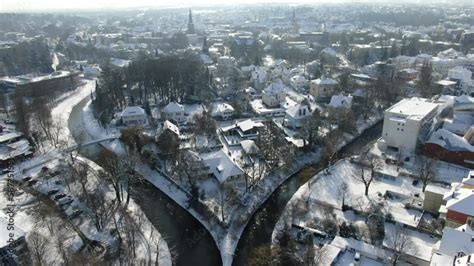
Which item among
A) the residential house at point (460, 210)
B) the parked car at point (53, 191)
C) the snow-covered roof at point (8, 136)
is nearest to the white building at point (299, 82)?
the residential house at point (460, 210)

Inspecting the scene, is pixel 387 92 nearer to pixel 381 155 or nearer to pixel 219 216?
pixel 381 155

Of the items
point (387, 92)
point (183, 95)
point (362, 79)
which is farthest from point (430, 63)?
point (183, 95)

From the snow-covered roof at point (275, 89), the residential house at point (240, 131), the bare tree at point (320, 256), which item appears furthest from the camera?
the snow-covered roof at point (275, 89)

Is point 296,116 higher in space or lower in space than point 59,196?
higher

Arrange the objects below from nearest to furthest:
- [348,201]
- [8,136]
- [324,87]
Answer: [348,201] < [8,136] < [324,87]

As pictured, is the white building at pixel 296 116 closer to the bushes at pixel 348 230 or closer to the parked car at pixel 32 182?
the bushes at pixel 348 230

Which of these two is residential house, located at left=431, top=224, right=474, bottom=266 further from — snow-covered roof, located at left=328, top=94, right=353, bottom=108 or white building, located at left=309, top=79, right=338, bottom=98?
white building, located at left=309, top=79, right=338, bottom=98

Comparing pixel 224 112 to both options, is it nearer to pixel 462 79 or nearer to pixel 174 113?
pixel 174 113

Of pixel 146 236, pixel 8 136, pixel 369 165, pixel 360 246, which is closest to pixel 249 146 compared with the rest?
pixel 369 165
